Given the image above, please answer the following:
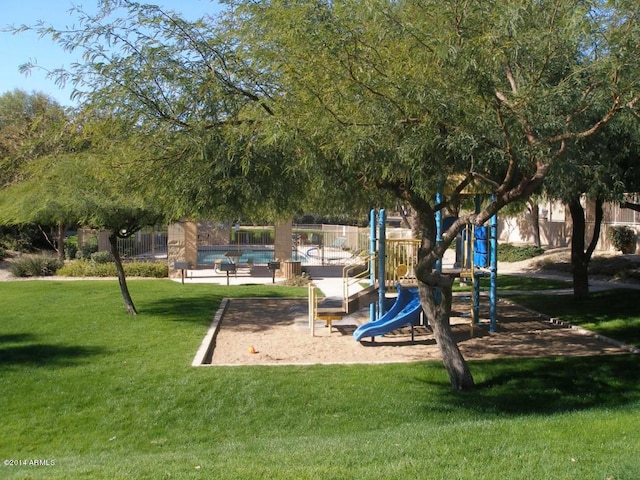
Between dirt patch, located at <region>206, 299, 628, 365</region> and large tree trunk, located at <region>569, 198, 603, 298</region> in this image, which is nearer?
dirt patch, located at <region>206, 299, 628, 365</region>

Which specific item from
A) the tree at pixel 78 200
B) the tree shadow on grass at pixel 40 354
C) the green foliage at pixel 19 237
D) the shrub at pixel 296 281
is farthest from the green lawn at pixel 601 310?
the green foliage at pixel 19 237

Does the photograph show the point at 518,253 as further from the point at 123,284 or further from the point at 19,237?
the point at 19,237

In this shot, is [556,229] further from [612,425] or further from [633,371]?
[612,425]

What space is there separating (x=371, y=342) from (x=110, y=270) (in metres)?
15.2

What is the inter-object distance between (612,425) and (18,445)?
6288 millimetres

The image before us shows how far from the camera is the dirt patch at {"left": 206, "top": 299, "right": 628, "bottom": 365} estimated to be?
36.7 feet

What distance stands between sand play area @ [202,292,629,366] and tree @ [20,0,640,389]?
2646 mm

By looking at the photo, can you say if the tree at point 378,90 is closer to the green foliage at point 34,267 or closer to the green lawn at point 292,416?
the green lawn at point 292,416


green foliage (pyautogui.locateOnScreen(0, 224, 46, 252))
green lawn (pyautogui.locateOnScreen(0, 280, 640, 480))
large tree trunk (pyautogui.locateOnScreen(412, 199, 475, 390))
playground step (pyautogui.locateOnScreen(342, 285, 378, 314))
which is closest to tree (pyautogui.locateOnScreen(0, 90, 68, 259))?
green foliage (pyautogui.locateOnScreen(0, 224, 46, 252))

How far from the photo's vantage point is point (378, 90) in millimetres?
7289

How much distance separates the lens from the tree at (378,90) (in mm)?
7129

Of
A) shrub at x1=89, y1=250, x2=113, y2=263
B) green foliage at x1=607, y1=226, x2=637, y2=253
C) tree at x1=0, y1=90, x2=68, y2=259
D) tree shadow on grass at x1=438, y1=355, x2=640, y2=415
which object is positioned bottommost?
tree shadow on grass at x1=438, y1=355, x2=640, y2=415

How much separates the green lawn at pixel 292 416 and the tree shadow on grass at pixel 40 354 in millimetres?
37

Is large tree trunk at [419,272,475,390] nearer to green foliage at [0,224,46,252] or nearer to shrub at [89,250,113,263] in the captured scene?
shrub at [89,250,113,263]
